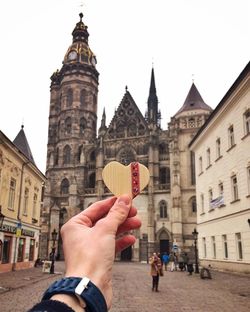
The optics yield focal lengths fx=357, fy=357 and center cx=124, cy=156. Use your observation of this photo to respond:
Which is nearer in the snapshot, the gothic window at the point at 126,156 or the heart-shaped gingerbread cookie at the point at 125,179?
the heart-shaped gingerbread cookie at the point at 125,179

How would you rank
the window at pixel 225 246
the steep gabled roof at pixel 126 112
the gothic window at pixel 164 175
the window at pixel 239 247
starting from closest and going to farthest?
the window at pixel 239 247, the window at pixel 225 246, the gothic window at pixel 164 175, the steep gabled roof at pixel 126 112

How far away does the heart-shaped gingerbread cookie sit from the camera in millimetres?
2121

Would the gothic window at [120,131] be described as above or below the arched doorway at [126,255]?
above

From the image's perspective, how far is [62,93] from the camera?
6150 cm

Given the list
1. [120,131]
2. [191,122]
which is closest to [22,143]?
[120,131]

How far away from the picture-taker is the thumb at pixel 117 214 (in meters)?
1.66

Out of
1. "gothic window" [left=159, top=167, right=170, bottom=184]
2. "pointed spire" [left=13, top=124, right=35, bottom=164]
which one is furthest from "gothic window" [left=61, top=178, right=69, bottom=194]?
"pointed spire" [left=13, top=124, right=35, bottom=164]

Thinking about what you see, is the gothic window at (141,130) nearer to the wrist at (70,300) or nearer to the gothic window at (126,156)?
the gothic window at (126,156)

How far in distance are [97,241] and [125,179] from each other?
64 cm

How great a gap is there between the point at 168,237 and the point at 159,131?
650 inches

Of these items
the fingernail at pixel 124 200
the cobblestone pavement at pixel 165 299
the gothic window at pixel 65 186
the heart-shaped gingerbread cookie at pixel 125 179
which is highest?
the gothic window at pixel 65 186

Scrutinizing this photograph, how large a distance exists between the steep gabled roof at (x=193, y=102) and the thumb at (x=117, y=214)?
52.5 meters

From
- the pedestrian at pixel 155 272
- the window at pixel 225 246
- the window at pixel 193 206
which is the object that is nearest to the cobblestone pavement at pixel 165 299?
the pedestrian at pixel 155 272

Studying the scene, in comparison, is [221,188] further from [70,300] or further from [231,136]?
[70,300]
